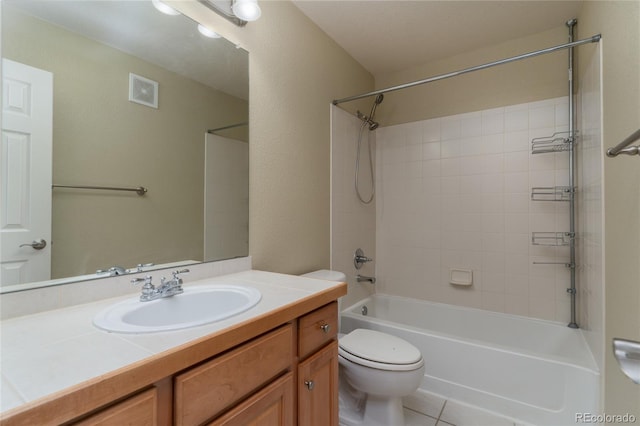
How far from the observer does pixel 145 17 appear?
1167 mm

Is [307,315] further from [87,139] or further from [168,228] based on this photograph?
[87,139]

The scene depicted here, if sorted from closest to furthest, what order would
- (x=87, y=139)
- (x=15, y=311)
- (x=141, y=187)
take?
(x=15, y=311), (x=87, y=139), (x=141, y=187)

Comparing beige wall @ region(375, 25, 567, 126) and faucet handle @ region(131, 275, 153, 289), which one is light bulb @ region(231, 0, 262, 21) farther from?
beige wall @ region(375, 25, 567, 126)

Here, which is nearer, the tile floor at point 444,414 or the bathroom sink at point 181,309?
the bathroom sink at point 181,309

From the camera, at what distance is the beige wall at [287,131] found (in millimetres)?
1598

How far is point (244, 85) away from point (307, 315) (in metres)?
1.18

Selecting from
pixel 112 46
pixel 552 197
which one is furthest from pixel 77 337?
pixel 552 197

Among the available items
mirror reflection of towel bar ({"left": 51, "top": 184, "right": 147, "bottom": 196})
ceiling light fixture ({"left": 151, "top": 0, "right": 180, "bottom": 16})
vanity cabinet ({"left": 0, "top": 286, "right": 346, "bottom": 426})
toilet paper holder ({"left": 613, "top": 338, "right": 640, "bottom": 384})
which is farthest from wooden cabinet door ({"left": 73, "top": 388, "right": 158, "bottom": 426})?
ceiling light fixture ({"left": 151, "top": 0, "right": 180, "bottom": 16})

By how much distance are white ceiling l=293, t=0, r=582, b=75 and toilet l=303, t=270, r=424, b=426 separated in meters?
2.03

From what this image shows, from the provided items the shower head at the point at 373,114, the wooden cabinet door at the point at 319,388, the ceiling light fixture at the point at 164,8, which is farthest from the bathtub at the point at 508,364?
the ceiling light fixture at the point at 164,8

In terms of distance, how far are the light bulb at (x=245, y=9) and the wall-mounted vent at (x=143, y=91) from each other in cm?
52

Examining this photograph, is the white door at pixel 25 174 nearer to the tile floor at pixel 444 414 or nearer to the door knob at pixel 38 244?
the door knob at pixel 38 244

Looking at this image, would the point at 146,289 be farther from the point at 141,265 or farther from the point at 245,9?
the point at 245,9

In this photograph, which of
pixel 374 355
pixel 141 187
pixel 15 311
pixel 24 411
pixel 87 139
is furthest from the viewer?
pixel 374 355
